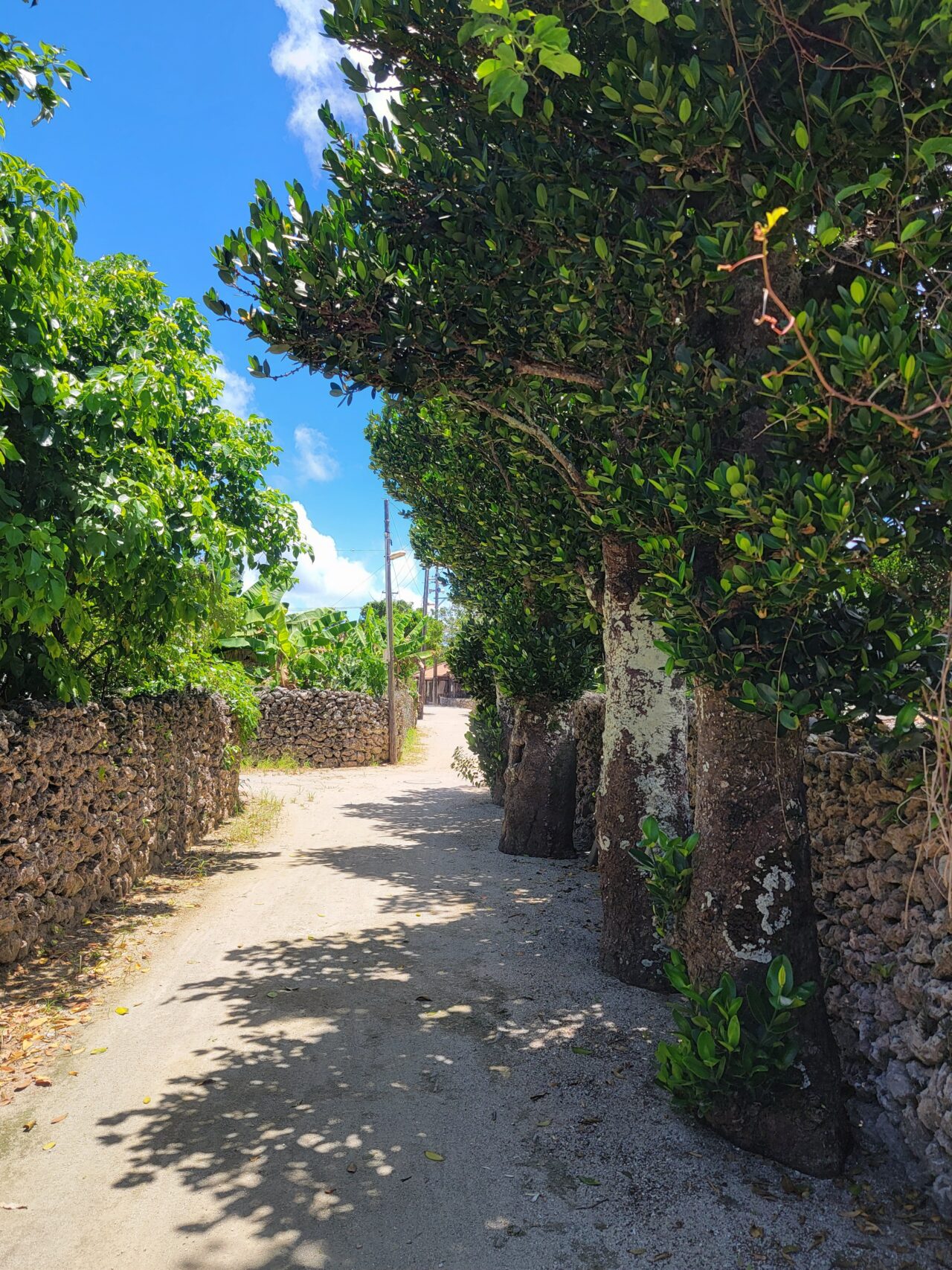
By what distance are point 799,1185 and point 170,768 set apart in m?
8.35

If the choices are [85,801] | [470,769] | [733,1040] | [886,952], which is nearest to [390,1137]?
[733,1040]

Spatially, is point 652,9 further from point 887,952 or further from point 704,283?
point 887,952

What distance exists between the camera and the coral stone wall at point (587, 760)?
11453 mm

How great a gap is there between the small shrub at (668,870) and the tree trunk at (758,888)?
0.13 m

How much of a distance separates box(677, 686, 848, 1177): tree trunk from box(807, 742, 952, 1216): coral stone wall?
325 millimetres

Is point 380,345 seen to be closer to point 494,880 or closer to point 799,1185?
point 799,1185

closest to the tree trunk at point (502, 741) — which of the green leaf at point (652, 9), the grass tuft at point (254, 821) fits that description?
the grass tuft at point (254, 821)

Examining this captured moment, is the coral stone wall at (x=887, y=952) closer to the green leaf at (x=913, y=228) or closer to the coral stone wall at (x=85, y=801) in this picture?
the green leaf at (x=913, y=228)

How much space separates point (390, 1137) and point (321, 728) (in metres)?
20.2

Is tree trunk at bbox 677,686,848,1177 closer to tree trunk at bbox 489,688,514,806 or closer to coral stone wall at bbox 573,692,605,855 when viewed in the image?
coral stone wall at bbox 573,692,605,855

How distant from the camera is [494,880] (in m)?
10.3

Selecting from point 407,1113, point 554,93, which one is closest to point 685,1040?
point 407,1113

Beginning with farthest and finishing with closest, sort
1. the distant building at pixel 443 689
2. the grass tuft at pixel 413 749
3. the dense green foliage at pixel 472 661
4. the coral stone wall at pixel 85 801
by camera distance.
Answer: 1. the distant building at pixel 443 689
2. the grass tuft at pixel 413 749
3. the dense green foliage at pixel 472 661
4. the coral stone wall at pixel 85 801

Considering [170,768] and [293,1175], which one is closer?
[293,1175]
